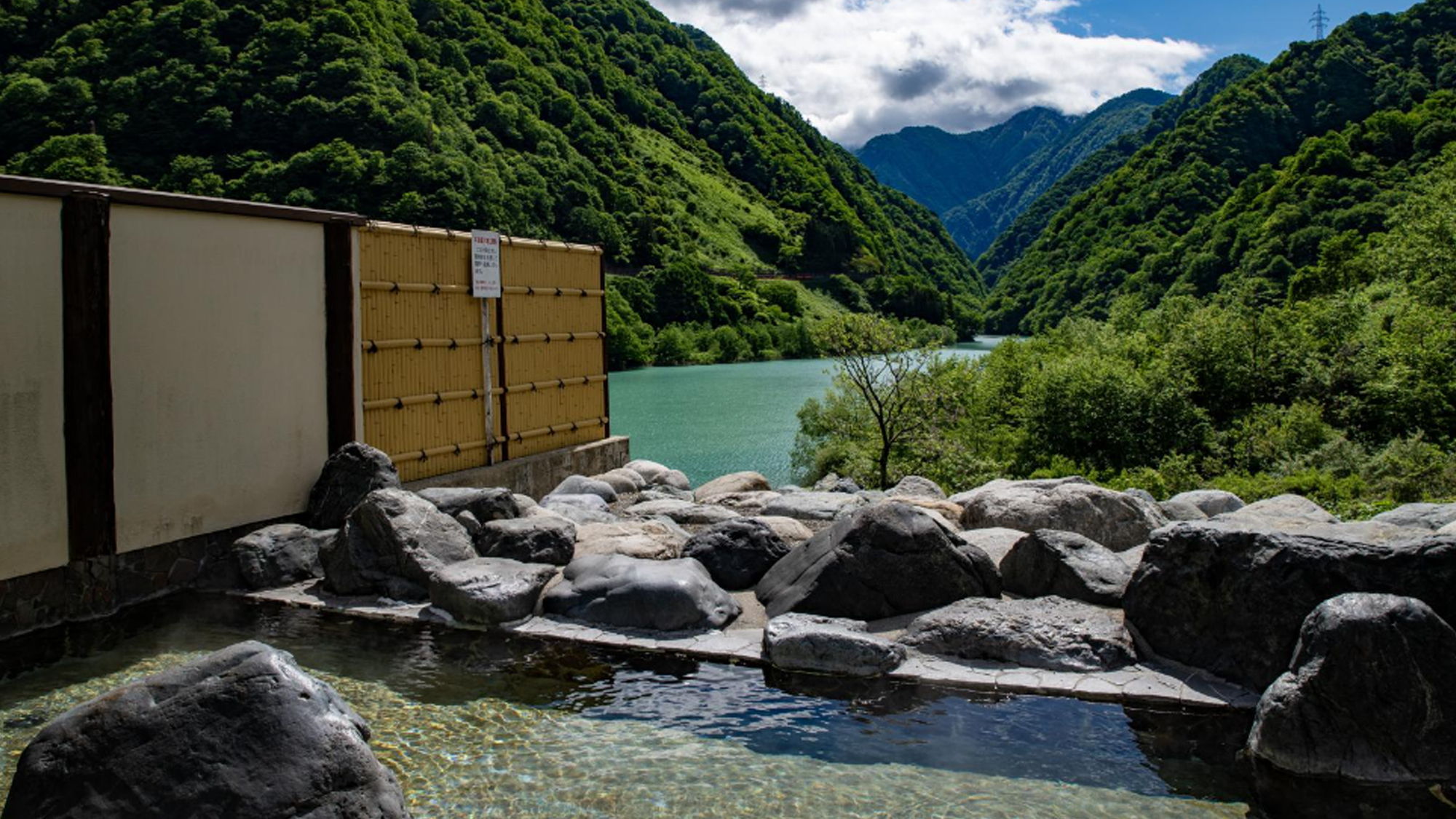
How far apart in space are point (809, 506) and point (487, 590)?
5620 millimetres

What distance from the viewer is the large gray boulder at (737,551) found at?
395 inches

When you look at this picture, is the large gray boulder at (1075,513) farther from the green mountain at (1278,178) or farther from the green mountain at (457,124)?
the green mountain at (457,124)

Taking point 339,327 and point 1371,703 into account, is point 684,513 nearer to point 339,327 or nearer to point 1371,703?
point 339,327

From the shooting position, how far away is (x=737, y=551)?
33.4 ft

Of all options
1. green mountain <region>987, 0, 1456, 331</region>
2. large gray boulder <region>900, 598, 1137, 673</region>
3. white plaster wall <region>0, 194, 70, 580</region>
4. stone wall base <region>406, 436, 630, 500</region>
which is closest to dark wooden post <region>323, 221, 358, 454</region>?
stone wall base <region>406, 436, 630, 500</region>

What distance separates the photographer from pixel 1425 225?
2644 centimetres

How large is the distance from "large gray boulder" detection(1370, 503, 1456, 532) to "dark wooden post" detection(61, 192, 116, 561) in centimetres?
1189

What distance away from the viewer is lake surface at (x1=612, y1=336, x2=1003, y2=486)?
27.8 meters

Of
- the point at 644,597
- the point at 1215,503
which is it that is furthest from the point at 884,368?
the point at 644,597

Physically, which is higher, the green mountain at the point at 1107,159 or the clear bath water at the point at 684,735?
the green mountain at the point at 1107,159

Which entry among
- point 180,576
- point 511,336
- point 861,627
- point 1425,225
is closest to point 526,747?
point 861,627

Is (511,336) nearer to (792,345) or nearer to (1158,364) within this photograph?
(1158,364)

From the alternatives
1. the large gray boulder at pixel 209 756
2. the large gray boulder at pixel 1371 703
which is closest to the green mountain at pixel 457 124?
the large gray boulder at pixel 209 756

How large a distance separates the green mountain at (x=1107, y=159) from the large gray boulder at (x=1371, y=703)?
315 ft
